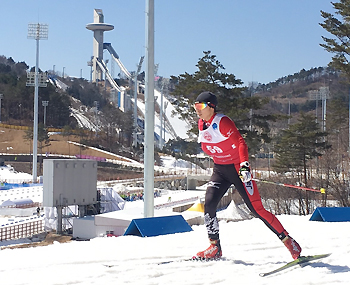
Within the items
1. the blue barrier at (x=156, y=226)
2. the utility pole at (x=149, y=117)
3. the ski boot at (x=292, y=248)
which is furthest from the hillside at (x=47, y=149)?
the ski boot at (x=292, y=248)

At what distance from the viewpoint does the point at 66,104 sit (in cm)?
8631

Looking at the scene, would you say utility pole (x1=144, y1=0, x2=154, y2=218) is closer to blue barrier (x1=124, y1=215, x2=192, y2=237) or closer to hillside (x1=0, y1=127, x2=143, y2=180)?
blue barrier (x1=124, y1=215, x2=192, y2=237)

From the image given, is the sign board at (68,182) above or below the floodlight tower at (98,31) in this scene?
below

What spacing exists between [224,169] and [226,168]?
23mm

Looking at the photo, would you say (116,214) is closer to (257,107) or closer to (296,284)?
(296,284)

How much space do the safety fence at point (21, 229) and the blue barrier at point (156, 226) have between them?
13.4 meters

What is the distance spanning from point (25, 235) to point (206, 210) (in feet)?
55.9

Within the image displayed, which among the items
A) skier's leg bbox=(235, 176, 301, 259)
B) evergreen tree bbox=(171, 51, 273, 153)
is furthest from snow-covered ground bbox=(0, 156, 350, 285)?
evergreen tree bbox=(171, 51, 273, 153)

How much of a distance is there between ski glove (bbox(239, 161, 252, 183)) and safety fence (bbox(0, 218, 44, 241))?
16075 mm

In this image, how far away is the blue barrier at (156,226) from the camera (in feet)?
20.2

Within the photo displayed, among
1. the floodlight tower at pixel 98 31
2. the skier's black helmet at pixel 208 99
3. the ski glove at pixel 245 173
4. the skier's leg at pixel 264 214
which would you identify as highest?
the floodlight tower at pixel 98 31

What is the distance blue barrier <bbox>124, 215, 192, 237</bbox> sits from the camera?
20.2ft

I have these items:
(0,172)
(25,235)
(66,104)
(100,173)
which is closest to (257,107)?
(25,235)

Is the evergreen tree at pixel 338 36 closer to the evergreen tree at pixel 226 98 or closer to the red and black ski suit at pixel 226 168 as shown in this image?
the evergreen tree at pixel 226 98
